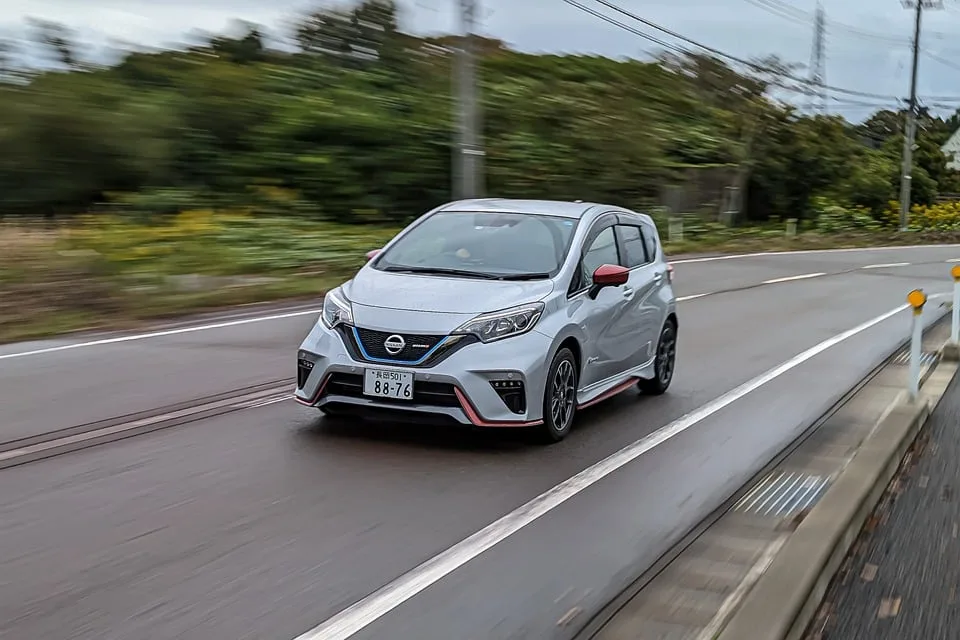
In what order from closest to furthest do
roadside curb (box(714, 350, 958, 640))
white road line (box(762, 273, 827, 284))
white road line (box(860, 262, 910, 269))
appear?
roadside curb (box(714, 350, 958, 640)) < white road line (box(762, 273, 827, 284)) < white road line (box(860, 262, 910, 269))

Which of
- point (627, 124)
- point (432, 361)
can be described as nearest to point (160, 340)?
point (432, 361)

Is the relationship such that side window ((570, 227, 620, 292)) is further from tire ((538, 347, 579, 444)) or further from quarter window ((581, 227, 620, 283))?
tire ((538, 347, 579, 444))

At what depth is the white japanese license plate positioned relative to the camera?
7.17m

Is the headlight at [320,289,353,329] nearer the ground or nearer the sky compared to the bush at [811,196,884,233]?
nearer the sky

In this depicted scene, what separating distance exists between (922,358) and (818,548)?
844 cm

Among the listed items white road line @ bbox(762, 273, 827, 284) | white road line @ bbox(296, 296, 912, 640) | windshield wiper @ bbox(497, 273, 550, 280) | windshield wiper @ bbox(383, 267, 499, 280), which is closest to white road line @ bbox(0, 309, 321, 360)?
windshield wiper @ bbox(383, 267, 499, 280)

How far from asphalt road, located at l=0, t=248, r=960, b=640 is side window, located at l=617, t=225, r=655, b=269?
1230 mm

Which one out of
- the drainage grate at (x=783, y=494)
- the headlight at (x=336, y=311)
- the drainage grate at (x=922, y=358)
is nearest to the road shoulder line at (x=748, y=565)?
the drainage grate at (x=783, y=494)

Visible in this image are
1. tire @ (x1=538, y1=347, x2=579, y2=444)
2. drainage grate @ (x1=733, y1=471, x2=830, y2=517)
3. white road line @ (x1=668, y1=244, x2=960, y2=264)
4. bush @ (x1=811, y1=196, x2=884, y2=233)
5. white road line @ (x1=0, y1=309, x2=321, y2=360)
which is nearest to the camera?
drainage grate @ (x1=733, y1=471, x2=830, y2=517)

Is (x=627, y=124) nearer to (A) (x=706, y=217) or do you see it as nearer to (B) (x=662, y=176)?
(B) (x=662, y=176)

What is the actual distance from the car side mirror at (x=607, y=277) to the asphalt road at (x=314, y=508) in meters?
1.08

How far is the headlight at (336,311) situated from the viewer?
7.49m

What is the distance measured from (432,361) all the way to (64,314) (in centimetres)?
839

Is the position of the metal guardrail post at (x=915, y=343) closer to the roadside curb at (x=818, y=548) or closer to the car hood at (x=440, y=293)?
the roadside curb at (x=818, y=548)
